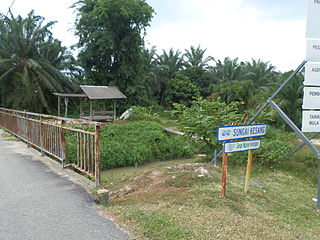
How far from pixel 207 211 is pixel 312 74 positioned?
290cm

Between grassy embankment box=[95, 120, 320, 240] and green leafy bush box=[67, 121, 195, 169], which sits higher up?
grassy embankment box=[95, 120, 320, 240]

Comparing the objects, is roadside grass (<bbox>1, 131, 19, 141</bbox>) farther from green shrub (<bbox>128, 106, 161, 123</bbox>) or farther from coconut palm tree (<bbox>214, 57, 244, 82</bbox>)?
coconut palm tree (<bbox>214, 57, 244, 82</bbox>)

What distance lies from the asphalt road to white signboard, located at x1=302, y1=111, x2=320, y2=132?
3.45 meters

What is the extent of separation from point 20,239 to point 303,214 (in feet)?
12.9

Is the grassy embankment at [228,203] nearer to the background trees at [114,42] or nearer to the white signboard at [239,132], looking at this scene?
the white signboard at [239,132]

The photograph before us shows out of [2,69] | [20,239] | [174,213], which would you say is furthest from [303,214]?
[2,69]

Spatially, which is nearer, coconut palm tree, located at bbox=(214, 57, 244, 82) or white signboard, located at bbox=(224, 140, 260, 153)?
white signboard, located at bbox=(224, 140, 260, 153)

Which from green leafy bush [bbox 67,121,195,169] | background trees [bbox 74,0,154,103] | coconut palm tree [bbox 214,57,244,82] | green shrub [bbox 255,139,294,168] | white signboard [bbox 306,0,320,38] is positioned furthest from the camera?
coconut palm tree [bbox 214,57,244,82]

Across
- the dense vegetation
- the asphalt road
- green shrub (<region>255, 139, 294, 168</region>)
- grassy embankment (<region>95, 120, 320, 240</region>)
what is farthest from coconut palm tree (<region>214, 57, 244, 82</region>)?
the asphalt road

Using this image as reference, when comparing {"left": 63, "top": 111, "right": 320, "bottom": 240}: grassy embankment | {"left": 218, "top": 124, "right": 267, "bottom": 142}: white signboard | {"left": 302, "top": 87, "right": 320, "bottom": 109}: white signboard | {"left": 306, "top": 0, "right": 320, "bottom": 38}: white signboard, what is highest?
{"left": 306, "top": 0, "right": 320, "bottom": 38}: white signboard

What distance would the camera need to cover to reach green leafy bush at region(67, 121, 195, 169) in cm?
1113

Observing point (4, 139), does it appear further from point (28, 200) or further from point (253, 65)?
point (253, 65)

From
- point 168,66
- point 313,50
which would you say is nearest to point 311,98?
point 313,50

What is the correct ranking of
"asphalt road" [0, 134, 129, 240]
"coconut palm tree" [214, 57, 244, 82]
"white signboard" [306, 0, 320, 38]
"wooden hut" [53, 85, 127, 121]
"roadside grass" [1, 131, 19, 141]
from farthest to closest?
"coconut palm tree" [214, 57, 244, 82]
"wooden hut" [53, 85, 127, 121]
"roadside grass" [1, 131, 19, 141]
"white signboard" [306, 0, 320, 38]
"asphalt road" [0, 134, 129, 240]
